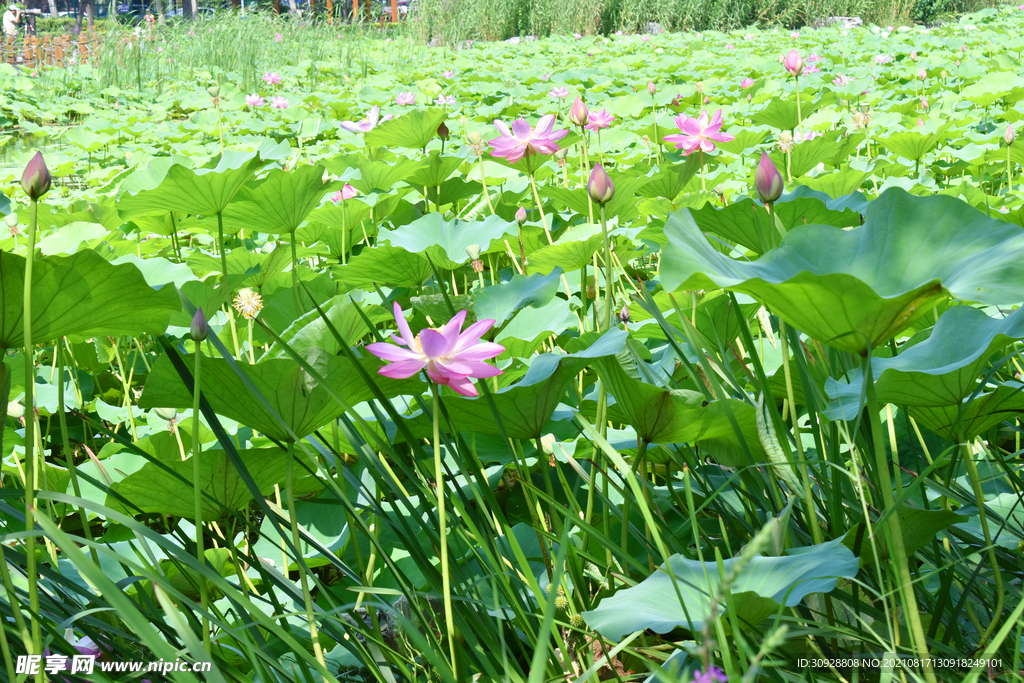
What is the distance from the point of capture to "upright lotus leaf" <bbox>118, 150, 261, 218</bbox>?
0.92 metres

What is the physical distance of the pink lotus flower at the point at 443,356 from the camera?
471 millimetres

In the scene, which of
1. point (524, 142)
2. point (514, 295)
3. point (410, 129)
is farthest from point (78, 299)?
point (410, 129)

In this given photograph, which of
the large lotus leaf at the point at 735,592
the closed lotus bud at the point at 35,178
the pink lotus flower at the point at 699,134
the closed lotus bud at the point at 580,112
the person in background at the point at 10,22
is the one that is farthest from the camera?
the person in background at the point at 10,22

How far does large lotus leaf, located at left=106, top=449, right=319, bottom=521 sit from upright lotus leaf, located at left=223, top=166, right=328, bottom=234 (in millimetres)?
446

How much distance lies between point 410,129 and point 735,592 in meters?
1.44

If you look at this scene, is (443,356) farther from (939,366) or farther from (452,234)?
(452,234)

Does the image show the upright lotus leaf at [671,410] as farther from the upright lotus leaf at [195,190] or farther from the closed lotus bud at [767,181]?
the upright lotus leaf at [195,190]

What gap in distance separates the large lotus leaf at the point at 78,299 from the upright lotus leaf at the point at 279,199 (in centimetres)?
40

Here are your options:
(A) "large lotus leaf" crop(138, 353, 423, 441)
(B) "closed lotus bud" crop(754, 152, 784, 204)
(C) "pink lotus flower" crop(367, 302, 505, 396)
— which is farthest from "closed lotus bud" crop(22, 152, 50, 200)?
(B) "closed lotus bud" crop(754, 152, 784, 204)

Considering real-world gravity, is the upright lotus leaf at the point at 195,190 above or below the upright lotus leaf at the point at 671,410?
above

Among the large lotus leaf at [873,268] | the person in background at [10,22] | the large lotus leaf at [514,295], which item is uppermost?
the person in background at [10,22]

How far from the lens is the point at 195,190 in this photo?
3.19 ft

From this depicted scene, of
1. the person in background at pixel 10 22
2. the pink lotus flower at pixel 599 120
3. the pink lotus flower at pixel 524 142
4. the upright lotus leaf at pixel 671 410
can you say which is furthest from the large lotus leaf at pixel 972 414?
the person in background at pixel 10 22

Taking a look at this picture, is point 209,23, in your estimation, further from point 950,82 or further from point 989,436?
point 989,436
